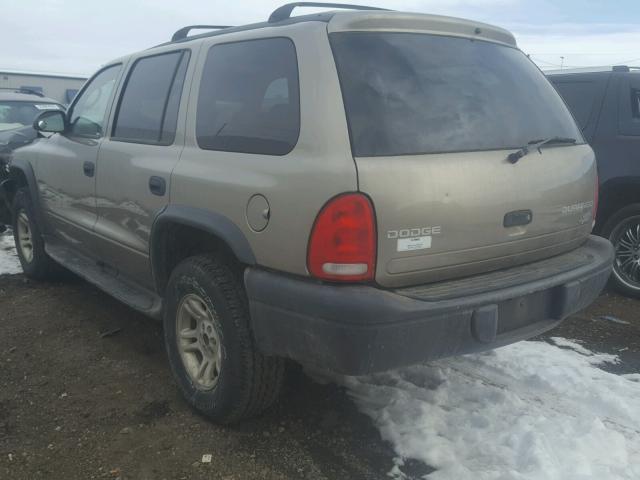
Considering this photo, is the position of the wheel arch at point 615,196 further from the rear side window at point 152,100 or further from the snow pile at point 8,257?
the snow pile at point 8,257

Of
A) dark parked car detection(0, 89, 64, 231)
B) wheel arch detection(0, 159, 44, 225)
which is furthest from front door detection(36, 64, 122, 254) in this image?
dark parked car detection(0, 89, 64, 231)

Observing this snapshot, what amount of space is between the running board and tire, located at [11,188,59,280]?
26cm

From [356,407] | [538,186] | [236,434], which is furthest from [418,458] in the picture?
[538,186]

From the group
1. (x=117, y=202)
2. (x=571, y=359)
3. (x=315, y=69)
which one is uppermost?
(x=315, y=69)

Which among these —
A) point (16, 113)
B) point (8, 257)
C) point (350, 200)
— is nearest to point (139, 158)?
point (350, 200)

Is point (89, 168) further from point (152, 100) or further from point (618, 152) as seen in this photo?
point (618, 152)

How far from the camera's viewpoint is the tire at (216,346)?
8.85ft

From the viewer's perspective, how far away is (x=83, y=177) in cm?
404

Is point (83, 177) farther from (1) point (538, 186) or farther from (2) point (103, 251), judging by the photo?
(1) point (538, 186)

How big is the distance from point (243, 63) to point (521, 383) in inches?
87.6

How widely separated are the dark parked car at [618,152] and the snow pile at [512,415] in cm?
163

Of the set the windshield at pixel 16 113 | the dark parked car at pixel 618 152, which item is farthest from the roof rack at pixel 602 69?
the windshield at pixel 16 113

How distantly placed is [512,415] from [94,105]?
333cm

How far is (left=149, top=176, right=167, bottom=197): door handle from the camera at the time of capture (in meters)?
3.11
